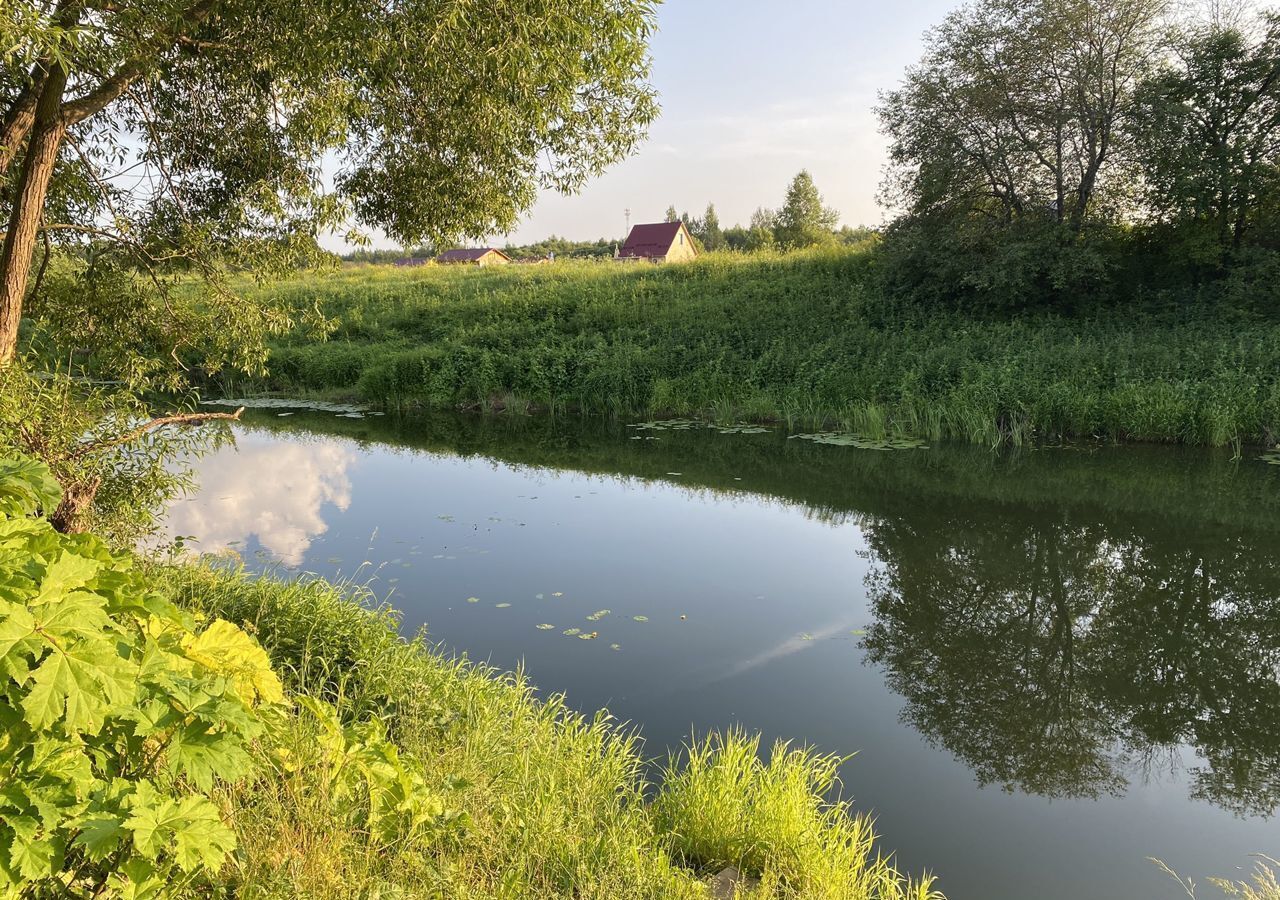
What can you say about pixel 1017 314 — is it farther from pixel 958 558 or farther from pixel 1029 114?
pixel 958 558

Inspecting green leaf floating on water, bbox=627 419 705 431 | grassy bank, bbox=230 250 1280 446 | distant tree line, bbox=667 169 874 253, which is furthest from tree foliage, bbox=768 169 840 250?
green leaf floating on water, bbox=627 419 705 431

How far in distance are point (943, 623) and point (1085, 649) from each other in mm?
1024

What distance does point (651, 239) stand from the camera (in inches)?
2036

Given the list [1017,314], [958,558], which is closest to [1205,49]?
[1017,314]

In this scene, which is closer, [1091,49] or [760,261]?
[1091,49]

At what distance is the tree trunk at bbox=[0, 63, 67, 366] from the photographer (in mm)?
5414

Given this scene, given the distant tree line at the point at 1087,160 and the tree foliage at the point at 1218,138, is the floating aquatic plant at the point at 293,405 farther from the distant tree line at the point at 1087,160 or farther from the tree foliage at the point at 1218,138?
the tree foliage at the point at 1218,138

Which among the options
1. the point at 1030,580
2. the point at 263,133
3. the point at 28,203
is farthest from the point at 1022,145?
the point at 28,203

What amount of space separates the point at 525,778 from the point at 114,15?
17.7ft

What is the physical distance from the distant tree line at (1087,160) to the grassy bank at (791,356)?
102 centimetres

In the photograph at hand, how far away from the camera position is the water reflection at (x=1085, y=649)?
4.68 meters

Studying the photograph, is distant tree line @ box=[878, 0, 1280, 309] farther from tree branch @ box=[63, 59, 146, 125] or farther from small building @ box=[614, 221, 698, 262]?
small building @ box=[614, 221, 698, 262]

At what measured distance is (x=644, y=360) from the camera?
62.9 ft

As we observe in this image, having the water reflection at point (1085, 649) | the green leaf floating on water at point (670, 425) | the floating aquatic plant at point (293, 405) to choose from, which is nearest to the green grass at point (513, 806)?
the water reflection at point (1085, 649)
